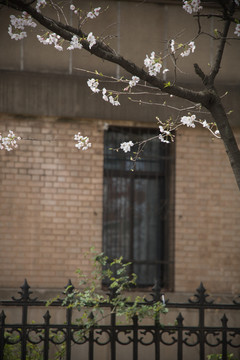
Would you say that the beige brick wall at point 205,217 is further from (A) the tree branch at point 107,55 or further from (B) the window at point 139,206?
(A) the tree branch at point 107,55

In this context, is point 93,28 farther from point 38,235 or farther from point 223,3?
point 223,3

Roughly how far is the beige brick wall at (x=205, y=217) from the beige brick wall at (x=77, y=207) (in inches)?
0.6

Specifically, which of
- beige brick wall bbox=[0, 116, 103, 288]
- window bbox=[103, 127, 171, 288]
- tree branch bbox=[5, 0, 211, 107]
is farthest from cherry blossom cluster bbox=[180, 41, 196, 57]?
window bbox=[103, 127, 171, 288]

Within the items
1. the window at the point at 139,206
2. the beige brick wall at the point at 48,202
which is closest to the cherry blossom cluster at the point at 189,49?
the beige brick wall at the point at 48,202

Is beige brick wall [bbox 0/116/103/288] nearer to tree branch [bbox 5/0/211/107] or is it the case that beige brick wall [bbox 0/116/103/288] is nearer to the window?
the window

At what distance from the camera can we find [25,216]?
8.85 meters

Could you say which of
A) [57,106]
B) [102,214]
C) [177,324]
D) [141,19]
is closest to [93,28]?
[141,19]

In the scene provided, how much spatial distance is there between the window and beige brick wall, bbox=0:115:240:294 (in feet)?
0.92

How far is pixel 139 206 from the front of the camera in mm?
9391

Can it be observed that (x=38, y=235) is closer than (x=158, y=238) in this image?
Yes

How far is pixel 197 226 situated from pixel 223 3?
14.7 feet

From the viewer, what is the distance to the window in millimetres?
9305

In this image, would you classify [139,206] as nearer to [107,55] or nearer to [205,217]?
[205,217]

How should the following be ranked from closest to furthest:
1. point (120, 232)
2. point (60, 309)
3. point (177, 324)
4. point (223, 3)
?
point (223, 3), point (177, 324), point (60, 309), point (120, 232)
